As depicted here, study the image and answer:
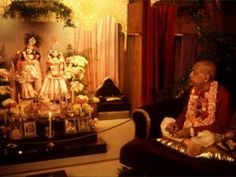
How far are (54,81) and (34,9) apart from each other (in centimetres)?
109

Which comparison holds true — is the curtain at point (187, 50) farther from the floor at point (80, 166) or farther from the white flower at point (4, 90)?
the white flower at point (4, 90)

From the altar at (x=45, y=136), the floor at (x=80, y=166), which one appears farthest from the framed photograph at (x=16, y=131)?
the floor at (x=80, y=166)

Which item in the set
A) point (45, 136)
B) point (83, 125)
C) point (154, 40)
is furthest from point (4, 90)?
point (154, 40)

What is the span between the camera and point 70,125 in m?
3.38

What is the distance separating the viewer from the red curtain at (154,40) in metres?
3.94

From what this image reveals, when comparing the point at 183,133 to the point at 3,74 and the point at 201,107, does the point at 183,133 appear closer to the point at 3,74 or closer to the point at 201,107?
the point at 201,107

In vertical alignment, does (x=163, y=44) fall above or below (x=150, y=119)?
above

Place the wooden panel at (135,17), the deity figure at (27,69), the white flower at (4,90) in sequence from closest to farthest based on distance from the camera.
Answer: the white flower at (4,90) → the wooden panel at (135,17) → the deity figure at (27,69)

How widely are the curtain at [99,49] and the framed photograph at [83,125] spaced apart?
1.52 m

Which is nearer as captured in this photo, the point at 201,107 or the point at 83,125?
the point at 201,107

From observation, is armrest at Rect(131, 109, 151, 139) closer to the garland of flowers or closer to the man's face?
the man's face

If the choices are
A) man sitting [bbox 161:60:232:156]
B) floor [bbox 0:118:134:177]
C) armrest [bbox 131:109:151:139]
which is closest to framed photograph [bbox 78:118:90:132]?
floor [bbox 0:118:134:177]

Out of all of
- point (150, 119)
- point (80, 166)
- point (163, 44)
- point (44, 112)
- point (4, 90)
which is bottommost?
point (80, 166)

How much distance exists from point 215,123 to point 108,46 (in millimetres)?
2809
